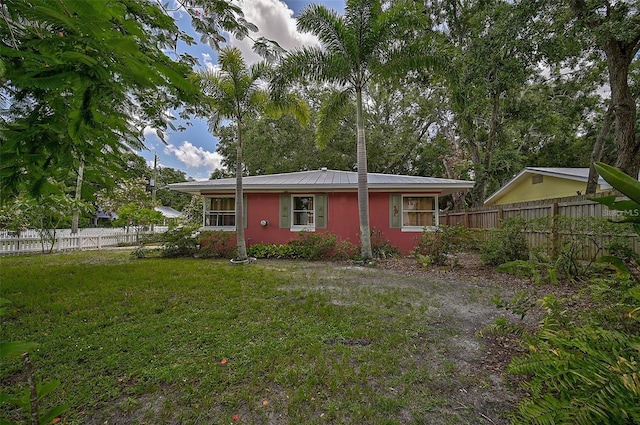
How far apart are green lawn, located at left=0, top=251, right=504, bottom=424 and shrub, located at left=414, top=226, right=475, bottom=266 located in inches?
108

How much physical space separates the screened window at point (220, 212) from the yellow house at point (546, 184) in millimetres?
12437

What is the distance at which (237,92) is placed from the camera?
7652mm

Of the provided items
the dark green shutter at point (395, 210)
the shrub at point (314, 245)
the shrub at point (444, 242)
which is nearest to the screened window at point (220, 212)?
the shrub at point (314, 245)

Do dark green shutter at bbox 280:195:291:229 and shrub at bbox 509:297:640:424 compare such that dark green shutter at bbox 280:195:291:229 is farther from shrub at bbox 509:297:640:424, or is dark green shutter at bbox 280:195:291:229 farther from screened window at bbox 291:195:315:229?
shrub at bbox 509:297:640:424

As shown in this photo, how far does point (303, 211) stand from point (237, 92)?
4.51m

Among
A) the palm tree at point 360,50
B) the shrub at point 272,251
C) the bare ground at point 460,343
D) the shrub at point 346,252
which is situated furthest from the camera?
the shrub at point 272,251

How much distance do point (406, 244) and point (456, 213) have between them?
5718 millimetres

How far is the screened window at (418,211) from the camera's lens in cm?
986

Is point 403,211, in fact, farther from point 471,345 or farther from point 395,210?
point 471,345

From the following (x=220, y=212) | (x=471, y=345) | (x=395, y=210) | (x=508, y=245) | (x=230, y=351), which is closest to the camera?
(x=230, y=351)

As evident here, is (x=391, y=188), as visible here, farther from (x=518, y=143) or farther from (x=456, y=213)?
(x=518, y=143)

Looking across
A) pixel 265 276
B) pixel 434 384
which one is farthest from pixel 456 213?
pixel 434 384

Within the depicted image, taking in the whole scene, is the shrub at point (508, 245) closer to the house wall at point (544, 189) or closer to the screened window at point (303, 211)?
the screened window at point (303, 211)

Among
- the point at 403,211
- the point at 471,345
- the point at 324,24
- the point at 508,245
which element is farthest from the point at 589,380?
the point at 403,211
